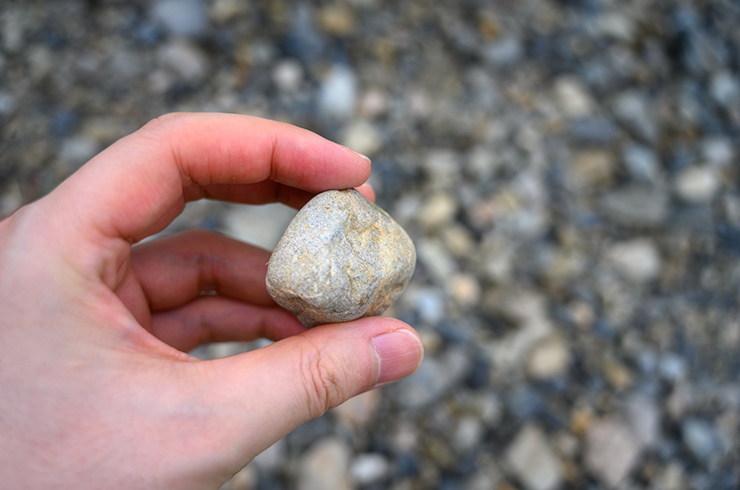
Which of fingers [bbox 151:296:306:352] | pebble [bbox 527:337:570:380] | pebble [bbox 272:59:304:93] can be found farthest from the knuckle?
pebble [bbox 272:59:304:93]

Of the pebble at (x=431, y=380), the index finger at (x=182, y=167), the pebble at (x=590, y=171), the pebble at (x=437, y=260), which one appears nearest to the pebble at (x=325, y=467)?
the pebble at (x=431, y=380)

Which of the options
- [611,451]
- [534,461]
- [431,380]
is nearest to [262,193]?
[431,380]

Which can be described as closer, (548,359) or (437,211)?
(548,359)

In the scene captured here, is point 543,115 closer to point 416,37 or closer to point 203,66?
point 416,37

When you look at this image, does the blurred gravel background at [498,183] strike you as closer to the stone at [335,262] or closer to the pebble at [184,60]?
the pebble at [184,60]

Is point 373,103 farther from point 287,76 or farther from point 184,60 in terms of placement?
point 184,60

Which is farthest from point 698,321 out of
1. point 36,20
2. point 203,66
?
point 36,20
